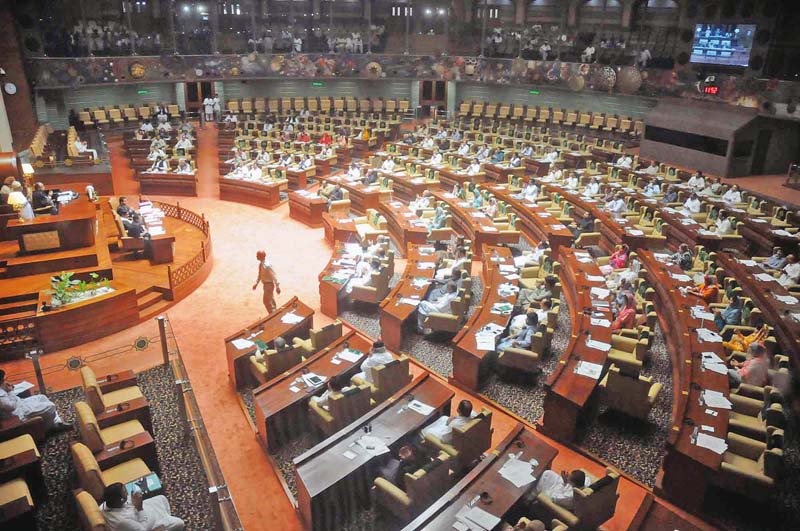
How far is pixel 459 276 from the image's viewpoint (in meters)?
11.4

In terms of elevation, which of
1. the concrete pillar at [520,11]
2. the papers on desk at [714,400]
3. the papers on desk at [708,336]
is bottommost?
the papers on desk at [714,400]

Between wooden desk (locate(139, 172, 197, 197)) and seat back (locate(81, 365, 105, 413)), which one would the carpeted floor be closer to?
seat back (locate(81, 365, 105, 413))

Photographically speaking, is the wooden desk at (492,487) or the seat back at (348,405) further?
the seat back at (348,405)

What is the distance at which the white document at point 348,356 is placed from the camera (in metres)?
8.91

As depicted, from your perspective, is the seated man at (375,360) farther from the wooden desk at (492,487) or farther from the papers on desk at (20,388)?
the papers on desk at (20,388)

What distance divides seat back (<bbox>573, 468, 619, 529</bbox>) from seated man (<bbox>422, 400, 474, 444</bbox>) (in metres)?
1.59

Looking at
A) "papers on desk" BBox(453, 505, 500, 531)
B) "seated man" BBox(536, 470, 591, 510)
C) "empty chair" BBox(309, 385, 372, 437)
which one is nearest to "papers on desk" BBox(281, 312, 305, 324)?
"empty chair" BBox(309, 385, 372, 437)

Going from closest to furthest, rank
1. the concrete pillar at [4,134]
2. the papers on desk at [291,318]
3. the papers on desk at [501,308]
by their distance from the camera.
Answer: the papers on desk at [291,318]
the papers on desk at [501,308]
the concrete pillar at [4,134]

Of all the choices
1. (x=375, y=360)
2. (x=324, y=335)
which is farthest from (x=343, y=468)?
(x=324, y=335)

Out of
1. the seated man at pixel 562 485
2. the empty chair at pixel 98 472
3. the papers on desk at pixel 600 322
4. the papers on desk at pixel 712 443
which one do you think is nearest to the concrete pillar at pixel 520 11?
the papers on desk at pixel 600 322

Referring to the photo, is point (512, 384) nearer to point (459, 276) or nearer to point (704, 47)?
point (459, 276)

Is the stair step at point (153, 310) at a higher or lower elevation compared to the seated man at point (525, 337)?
lower

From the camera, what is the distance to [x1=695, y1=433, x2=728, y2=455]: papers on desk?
269 inches

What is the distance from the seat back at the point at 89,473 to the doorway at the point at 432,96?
28.1 metres
